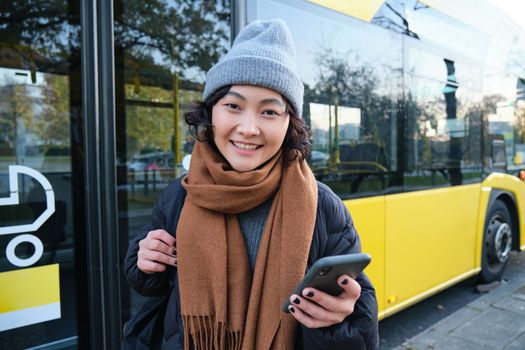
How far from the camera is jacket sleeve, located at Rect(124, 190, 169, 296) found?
1.42m

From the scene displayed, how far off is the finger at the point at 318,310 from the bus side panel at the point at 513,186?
14.3 ft

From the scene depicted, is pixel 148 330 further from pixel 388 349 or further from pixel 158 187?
pixel 388 349

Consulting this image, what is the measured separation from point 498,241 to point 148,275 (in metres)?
4.94

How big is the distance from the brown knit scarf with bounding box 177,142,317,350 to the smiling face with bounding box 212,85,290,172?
0.05 meters

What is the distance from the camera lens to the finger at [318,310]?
1071 millimetres

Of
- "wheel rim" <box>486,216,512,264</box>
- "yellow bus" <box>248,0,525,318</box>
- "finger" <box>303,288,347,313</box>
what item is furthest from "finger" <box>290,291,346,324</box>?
"wheel rim" <box>486,216,512,264</box>

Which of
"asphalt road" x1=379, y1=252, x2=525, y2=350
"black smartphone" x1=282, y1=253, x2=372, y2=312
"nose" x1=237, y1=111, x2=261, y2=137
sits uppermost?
"nose" x1=237, y1=111, x2=261, y2=137

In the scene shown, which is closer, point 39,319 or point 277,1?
point 39,319

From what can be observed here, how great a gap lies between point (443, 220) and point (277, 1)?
262cm

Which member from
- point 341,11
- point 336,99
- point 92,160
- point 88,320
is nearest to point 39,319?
point 88,320

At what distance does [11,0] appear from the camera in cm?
212

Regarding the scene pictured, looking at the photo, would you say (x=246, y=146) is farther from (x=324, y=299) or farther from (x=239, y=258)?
(x=324, y=299)

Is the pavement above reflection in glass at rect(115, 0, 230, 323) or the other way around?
the other way around

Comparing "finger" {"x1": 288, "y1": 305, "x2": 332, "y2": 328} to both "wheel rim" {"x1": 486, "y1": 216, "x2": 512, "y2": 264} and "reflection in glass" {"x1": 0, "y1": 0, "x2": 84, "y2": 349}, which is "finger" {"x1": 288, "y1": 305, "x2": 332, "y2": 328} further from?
"wheel rim" {"x1": 486, "y1": 216, "x2": 512, "y2": 264}
